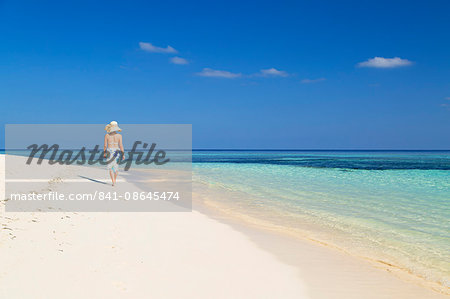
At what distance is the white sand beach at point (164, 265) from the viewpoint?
3.92 m

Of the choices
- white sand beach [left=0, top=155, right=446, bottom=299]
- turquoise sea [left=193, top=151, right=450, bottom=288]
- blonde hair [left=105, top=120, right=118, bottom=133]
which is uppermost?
blonde hair [left=105, top=120, right=118, bottom=133]

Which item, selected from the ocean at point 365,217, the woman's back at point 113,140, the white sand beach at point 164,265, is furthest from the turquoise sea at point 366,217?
the woman's back at point 113,140

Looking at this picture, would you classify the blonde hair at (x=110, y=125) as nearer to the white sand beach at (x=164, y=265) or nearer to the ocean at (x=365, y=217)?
the ocean at (x=365, y=217)

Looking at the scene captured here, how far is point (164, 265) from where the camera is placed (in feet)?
15.7

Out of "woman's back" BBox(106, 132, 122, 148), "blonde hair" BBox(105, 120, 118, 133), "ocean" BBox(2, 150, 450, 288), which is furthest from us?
"woman's back" BBox(106, 132, 122, 148)

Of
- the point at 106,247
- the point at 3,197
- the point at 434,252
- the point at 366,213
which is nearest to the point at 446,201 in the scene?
the point at 366,213

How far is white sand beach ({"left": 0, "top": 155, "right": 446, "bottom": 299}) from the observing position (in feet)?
12.9

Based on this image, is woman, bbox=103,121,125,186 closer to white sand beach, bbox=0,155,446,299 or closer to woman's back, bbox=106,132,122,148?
woman's back, bbox=106,132,122,148

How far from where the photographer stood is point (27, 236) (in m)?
5.34

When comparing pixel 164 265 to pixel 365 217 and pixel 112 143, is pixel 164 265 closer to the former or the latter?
pixel 365 217

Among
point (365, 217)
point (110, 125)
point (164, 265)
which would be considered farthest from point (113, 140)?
point (365, 217)

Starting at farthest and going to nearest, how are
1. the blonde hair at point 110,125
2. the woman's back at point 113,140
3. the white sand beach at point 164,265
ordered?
the woman's back at point 113,140, the blonde hair at point 110,125, the white sand beach at point 164,265

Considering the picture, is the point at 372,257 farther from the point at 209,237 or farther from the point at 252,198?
the point at 252,198

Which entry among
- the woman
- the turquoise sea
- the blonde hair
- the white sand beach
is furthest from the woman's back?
the white sand beach
